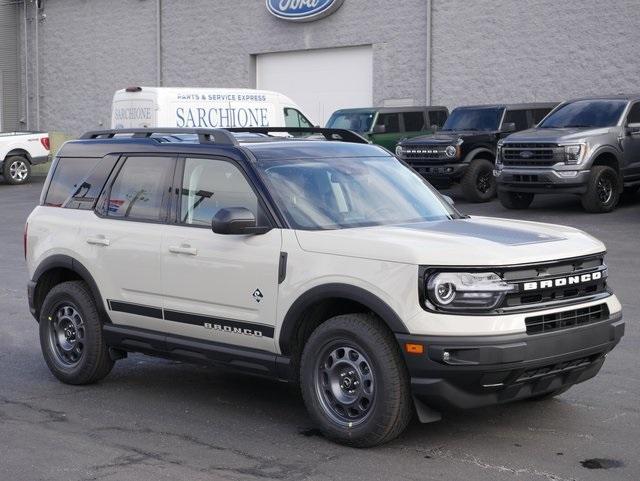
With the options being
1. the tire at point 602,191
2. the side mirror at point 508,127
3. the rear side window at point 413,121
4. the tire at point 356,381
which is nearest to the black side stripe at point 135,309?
the tire at point 356,381

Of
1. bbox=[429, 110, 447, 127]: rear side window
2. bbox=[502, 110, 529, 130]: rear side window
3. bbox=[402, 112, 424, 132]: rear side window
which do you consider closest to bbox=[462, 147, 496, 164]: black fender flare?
bbox=[502, 110, 529, 130]: rear side window

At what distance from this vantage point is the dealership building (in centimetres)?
2611

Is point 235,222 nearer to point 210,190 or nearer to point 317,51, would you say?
point 210,190

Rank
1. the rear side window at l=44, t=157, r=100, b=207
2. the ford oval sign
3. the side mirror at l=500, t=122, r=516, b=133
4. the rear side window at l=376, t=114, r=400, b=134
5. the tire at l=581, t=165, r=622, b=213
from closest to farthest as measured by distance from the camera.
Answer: the rear side window at l=44, t=157, r=100, b=207
the tire at l=581, t=165, r=622, b=213
the side mirror at l=500, t=122, r=516, b=133
the rear side window at l=376, t=114, r=400, b=134
the ford oval sign

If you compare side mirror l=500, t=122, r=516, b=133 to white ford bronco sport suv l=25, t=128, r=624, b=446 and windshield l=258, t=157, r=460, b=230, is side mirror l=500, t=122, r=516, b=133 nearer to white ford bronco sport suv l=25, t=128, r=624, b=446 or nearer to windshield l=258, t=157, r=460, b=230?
white ford bronco sport suv l=25, t=128, r=624, b=446

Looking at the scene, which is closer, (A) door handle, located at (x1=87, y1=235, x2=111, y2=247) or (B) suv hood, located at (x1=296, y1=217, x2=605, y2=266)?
(B) suv hood, located at (x1=296, y1=217, x2=605, y2=266)

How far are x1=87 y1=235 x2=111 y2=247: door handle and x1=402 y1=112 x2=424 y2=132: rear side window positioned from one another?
1802cm

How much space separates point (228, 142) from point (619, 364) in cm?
348

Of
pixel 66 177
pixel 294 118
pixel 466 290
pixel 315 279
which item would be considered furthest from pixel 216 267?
pixel 294 118

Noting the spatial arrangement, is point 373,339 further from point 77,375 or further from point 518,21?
point 518,21

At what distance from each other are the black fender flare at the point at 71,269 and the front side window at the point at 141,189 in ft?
1.46

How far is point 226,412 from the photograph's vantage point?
7242mm

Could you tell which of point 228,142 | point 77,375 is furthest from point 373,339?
point 77,375

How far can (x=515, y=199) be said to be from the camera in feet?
67.4
